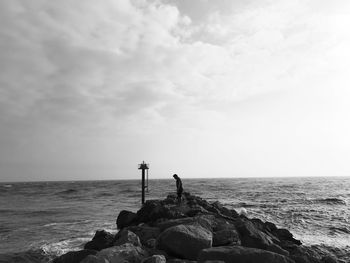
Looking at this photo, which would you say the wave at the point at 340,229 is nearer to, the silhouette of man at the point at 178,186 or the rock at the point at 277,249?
the silhouette of man at the point at 178,186

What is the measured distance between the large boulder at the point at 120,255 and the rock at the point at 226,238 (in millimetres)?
1838

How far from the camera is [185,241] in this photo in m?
7.23

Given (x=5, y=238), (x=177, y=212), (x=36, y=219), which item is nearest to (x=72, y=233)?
(x=5, y=238)

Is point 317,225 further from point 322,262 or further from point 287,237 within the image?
point 322,262

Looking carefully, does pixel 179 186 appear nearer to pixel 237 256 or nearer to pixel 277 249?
pixel 277 249

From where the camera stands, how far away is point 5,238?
567 inches

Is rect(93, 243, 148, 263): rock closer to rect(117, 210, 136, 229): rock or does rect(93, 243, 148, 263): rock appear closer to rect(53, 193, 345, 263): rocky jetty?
rect(53, 193, 345, 263): rocky jetty

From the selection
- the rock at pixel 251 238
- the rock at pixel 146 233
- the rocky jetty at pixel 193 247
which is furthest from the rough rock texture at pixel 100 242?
the rock at pixel 251 238

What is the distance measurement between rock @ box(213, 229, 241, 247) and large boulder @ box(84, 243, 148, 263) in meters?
Result: 1.84

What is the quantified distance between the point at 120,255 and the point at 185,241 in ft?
4.65

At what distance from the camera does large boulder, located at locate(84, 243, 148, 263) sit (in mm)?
6367

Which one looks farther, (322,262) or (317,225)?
(317,225)

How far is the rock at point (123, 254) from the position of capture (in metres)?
6.72

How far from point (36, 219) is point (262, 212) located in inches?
571
